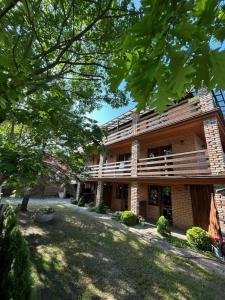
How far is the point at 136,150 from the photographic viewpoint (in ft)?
43.0

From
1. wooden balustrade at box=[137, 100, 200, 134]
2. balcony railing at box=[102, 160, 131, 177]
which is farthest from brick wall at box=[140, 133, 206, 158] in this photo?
balcony railing at box=[102, 160, 131, 177]

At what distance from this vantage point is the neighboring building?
825 cm

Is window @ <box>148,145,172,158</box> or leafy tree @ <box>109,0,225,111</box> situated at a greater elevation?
window @ <box>148,145,172,158</box>

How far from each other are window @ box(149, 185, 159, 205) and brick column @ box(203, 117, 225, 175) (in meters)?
5.25

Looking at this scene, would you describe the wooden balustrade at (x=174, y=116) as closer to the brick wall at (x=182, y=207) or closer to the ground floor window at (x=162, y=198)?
the brick wall at (x=182, y=207)

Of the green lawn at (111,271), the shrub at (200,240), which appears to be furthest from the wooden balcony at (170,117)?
the shrub at (200,240)

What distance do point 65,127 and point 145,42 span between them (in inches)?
134

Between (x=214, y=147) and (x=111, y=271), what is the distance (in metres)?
6.88

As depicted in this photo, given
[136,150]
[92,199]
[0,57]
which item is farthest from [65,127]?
[92,199]

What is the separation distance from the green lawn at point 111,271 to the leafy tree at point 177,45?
157 inches

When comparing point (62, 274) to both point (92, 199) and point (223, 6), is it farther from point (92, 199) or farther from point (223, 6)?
point (92, 199)

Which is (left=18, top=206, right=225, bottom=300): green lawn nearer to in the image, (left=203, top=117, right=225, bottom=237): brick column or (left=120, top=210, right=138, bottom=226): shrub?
(left=120, top=210, right=138, bottom=226): shrub

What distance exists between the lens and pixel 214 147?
8.31 metres

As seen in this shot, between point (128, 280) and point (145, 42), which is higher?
point (145, 42)
